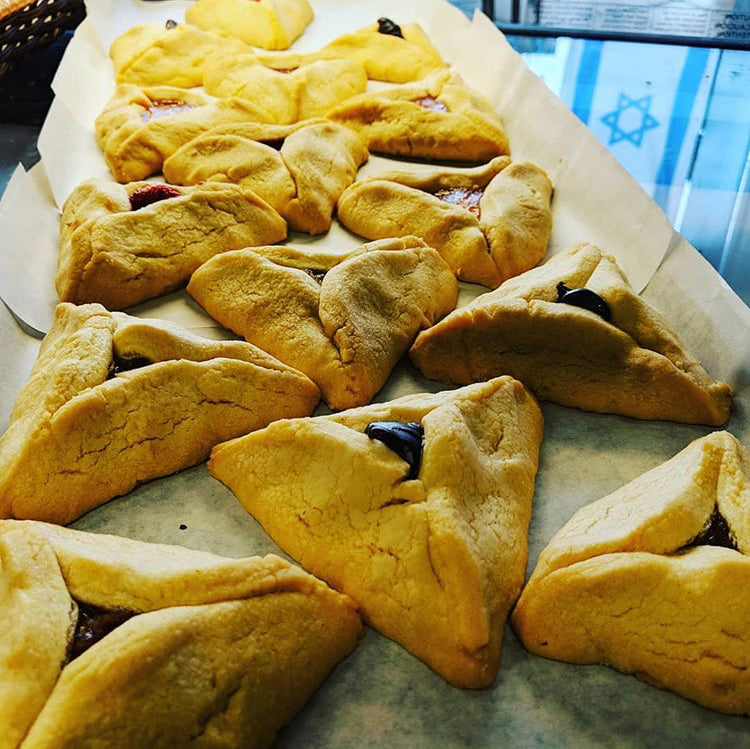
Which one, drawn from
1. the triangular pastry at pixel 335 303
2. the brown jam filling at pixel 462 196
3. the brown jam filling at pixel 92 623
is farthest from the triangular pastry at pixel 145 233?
the brown jam filling at pixel 92 623

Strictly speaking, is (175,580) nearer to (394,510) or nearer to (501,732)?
(394,510)

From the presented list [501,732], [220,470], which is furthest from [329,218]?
[501,732]

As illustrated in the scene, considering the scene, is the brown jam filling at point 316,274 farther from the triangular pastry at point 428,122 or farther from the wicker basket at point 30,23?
the wicker basket at point 30,23

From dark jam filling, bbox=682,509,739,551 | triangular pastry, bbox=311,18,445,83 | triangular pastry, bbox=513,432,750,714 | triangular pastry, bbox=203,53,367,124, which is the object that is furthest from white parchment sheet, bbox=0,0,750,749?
triangular pastry, bbox=203,53,367,124

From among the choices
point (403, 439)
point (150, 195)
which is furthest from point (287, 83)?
point (403, 439)

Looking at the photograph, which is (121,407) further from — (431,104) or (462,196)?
(431,104)
